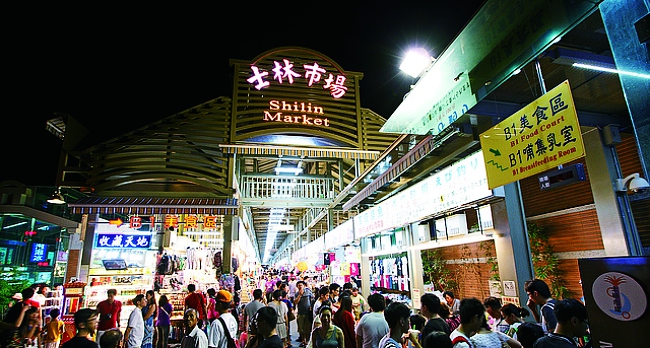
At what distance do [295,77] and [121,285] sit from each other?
718cm

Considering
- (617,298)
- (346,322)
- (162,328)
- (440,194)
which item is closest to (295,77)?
(440,194)

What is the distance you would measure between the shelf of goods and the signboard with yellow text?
27.9 feet

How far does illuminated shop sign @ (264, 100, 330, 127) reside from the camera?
8820 mm

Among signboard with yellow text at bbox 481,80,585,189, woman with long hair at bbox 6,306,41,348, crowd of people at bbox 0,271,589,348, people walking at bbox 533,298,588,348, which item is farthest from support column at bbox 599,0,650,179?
woman with long hair at bbox 6,306,41,348

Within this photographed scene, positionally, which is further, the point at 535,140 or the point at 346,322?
the point at 346,322

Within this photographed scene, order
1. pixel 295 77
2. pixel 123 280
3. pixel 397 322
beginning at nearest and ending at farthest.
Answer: pixel 397 322
pixel 123 280
pixel 295 77

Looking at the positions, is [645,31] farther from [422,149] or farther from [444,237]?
[444,237]

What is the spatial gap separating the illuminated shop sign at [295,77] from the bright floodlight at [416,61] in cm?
385

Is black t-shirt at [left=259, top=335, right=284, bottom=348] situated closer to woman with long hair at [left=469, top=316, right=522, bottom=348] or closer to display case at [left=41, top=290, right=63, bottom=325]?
woman with long hair at [left=469, top=316, right=522, bottom=348]

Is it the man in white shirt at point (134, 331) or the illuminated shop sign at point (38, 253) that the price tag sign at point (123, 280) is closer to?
the man in white shirt at point (134, 331)

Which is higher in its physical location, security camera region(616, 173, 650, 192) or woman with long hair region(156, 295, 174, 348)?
security camera region(616, 173, 650, 192)

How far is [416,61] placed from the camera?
5730 mm

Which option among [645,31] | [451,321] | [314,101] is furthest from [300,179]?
[645,31]

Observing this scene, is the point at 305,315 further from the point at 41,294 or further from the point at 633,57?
the point at 633,57
